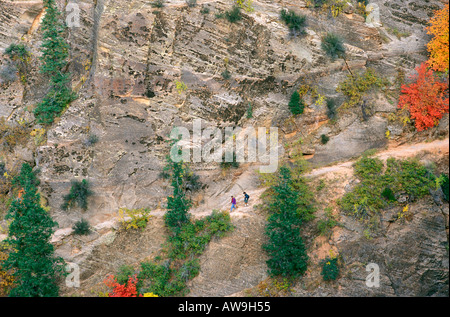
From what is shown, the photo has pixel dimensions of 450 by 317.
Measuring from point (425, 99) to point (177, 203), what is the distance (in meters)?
17.9

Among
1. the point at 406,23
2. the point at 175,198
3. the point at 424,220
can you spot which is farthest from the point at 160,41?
the point at 424,220

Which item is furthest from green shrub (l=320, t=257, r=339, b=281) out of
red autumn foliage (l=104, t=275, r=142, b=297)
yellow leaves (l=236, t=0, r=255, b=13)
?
yellow leaves (l=236, t=0, r=255, b=13)

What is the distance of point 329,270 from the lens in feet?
85.0

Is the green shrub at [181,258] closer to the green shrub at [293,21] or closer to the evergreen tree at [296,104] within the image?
the evergreen tree at [296,104]

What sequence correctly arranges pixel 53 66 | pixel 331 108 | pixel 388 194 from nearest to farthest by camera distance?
pixel 388 194 < pixel 53 66 < pixel 331 108

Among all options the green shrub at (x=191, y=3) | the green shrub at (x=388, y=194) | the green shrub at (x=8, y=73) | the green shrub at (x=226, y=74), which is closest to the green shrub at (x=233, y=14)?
the green shrub at (x=191, y=3)

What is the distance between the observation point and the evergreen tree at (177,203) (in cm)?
2792

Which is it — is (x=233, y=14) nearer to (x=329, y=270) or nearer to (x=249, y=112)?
(x=249, y=112)

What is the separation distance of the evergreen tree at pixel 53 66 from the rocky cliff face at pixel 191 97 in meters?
0.75

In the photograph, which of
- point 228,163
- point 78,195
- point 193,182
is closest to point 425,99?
point 228,163

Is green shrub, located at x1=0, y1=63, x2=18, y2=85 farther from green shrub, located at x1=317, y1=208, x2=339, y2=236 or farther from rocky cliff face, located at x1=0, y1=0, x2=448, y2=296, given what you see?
green shrub, located at x1=317, y1=208, x2=339, y2=236

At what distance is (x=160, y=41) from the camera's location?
29.2 m

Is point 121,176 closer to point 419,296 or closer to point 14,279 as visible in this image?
point 14,279

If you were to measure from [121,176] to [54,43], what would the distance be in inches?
395
